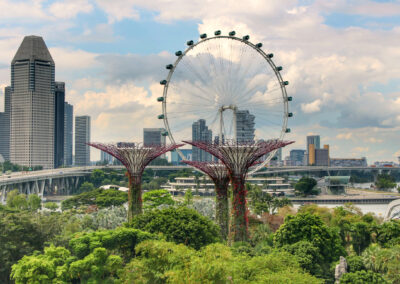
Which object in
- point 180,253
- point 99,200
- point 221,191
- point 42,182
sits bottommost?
point 99,200

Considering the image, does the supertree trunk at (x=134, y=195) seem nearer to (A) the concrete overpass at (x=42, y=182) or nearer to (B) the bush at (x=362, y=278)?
(B) the bush at (x=362, y=278)

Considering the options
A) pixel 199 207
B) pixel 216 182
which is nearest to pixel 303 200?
pixel 199 207

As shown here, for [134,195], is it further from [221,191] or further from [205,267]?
[205,267]

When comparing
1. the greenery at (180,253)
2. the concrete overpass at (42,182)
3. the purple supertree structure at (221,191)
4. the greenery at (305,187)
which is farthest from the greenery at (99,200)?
the greenery at (305,187)

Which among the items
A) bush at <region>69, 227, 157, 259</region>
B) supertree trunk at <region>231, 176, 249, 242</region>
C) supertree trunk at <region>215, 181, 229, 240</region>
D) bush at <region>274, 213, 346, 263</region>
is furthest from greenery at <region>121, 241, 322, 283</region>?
supertree trunk at <region>215, 181, 229, 240</region>

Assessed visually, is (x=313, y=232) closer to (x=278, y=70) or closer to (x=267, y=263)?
(x=267, y=263)

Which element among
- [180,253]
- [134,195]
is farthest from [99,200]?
[180,253]
